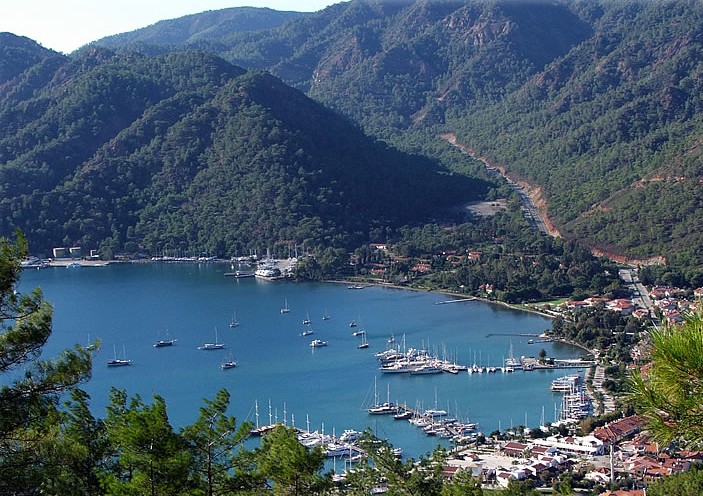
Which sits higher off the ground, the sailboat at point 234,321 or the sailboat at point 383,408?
the sailboat at point 234,321

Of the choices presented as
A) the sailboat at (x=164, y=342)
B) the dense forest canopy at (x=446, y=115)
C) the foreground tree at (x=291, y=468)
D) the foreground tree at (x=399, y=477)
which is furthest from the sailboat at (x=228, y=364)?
the foreground tree at (x=291, y=468)

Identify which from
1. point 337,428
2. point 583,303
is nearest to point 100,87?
point 583,303

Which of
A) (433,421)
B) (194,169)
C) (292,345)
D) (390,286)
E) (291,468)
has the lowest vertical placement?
(433,421)

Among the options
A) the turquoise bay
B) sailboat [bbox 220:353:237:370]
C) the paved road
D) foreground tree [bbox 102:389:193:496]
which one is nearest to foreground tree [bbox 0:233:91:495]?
foreground tree [bbox 102:389:193:496]

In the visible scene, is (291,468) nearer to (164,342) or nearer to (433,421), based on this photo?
(433,421)

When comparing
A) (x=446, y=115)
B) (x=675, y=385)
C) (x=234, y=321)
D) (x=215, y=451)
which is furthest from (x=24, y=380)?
(x=446, y=115)

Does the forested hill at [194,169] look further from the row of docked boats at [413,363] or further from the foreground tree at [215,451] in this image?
the foreground tree at [215,451]

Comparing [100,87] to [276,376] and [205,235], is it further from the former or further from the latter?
[276,376]
